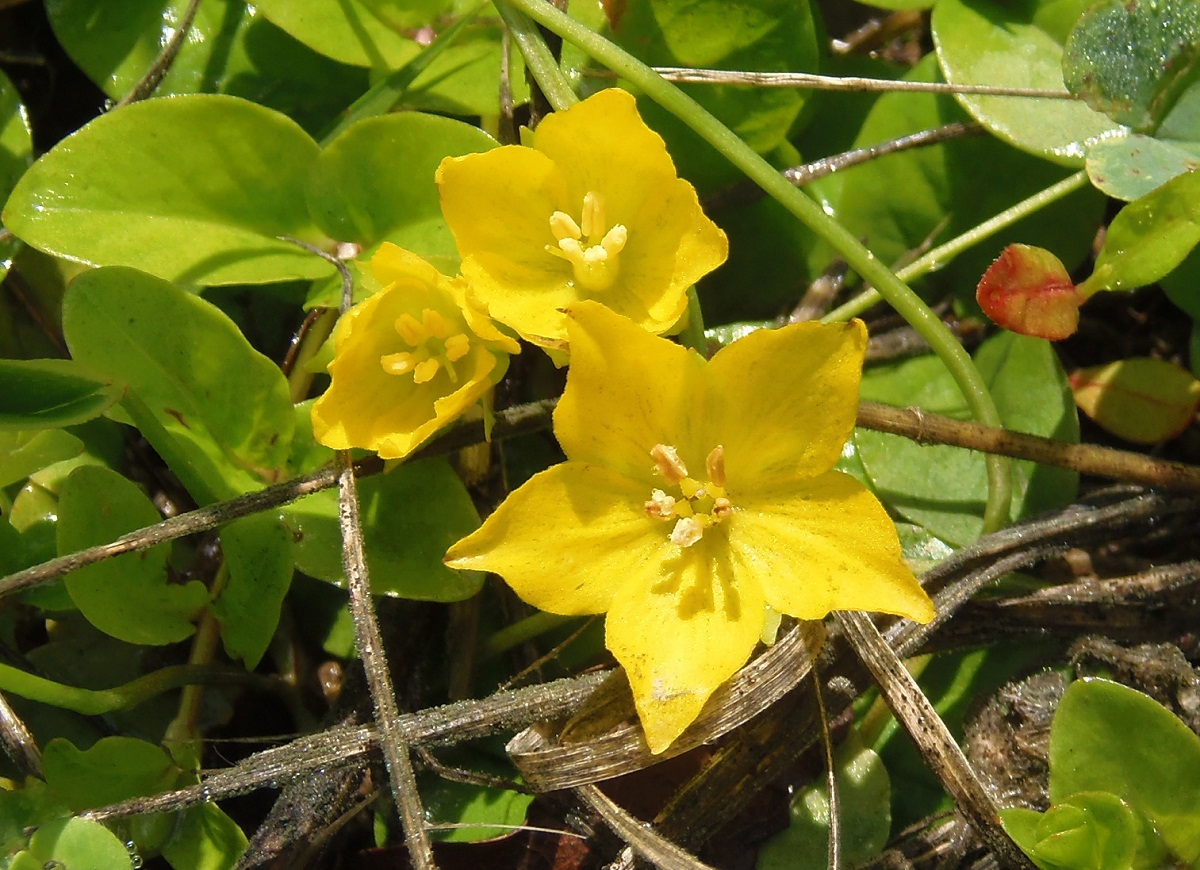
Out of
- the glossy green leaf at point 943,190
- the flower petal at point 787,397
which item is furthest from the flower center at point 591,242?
the glossy green leaf at point 943,190

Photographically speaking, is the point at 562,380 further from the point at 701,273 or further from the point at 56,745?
the point at 56,745

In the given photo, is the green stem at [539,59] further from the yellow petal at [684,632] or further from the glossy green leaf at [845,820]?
the glossy green leaf at [845,820]

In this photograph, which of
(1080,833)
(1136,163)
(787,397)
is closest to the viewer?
(787,397)

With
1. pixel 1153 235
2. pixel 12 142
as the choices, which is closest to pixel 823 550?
pixel 1153 235

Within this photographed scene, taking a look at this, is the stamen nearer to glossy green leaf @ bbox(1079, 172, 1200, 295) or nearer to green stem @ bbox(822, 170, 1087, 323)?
green stem @ bbox(822, 170, 1087, 323)

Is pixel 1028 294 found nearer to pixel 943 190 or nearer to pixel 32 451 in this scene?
pixel 943 190

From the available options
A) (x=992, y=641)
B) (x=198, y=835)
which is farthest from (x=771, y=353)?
(x=198, y=835)
